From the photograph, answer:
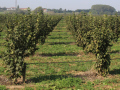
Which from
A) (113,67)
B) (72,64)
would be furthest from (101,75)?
(72,64)

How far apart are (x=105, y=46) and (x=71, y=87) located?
2850mm

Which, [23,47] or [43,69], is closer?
[23,47]

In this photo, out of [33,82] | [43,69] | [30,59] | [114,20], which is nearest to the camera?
[33,82]

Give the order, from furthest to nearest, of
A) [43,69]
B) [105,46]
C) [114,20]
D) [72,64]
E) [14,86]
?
1. [114,20]
2. [72,64]
3. [43,69]
4. [105,46]
5. [14,86]

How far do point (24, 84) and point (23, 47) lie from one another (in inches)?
59.4

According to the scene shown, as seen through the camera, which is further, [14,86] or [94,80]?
[94,80]

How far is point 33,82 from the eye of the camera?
782 centimetres

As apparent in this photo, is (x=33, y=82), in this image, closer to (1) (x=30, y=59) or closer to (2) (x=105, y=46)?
(2) (x=105, y=46)

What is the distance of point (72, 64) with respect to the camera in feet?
37.4

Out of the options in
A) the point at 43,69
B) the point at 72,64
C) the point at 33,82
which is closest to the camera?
the point at 33,82

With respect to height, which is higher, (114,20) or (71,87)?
(114,20)

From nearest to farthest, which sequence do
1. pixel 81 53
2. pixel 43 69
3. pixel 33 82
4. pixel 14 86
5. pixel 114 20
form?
pixel 14 86 < pixel 33 82 < pixel 43 69 < pixel 81 53 < pixel 114 20

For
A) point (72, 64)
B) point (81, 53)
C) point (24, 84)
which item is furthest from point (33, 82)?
point (81, 53)

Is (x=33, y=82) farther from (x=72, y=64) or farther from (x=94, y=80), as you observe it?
(x=72, y=64)
